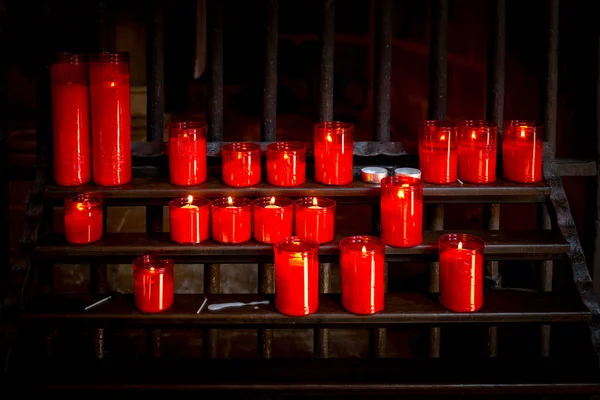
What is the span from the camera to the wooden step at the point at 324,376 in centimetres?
188

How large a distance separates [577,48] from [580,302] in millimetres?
962

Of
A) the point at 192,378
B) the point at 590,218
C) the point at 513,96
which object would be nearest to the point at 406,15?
the point at 513,96

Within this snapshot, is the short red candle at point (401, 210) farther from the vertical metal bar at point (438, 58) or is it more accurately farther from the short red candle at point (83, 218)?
the short red candle at point (83, 218)

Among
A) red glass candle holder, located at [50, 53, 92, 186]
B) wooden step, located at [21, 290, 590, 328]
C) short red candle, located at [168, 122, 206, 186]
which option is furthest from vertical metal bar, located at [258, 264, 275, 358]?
red glass candle holder, located at [50, 53, 92, 186]

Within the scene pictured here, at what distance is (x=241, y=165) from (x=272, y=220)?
219 millimetres

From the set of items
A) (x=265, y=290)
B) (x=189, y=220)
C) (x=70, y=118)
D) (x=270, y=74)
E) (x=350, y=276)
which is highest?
(x=270, y=74)

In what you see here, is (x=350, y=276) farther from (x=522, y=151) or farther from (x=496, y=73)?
(x=496, y=73)

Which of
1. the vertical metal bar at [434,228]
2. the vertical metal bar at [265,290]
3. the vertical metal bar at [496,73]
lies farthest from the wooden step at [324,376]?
the vertical metal bar at [496,73]

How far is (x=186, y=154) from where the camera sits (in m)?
2.14

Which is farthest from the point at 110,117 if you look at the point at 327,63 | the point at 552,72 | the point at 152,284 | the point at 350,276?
the point at 552,72

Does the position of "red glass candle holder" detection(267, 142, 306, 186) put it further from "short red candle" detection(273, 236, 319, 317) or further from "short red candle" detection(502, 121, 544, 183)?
"short red candle" detection(502, 121, 544, 183)

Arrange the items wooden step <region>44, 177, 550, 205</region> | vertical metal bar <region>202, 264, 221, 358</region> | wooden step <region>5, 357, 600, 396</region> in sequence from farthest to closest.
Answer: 1. vertical metal bar <region>202, 264, 221, 358</region>
2. wooden step <region>44, 177, 550, 205</region>
3. wooden step <region>5, 357, 600, 396</region>

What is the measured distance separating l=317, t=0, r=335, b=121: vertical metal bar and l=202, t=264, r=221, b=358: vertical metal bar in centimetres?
62

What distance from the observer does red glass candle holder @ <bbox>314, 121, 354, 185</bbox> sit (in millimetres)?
2131
